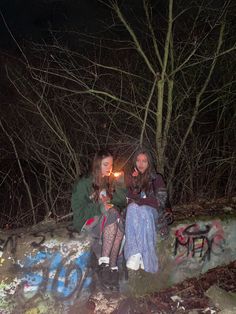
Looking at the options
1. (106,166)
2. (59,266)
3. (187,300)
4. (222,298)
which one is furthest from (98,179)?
(222,298)

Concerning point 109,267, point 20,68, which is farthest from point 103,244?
point 20,68

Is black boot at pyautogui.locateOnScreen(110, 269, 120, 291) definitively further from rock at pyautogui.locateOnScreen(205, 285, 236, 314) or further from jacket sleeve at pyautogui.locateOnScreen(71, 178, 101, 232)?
rock at pyautogui.locateOnScreen(205, 285, 236, 314)

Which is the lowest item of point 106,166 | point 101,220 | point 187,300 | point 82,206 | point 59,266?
point 187,300

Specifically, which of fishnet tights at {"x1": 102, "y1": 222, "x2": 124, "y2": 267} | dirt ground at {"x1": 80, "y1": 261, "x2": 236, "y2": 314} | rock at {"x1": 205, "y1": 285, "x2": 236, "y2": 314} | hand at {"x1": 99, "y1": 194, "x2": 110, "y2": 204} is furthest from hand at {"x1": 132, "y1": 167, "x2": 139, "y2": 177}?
rock at {"x1": 205, "y1": 285, "x2": 236, "y2": 314}

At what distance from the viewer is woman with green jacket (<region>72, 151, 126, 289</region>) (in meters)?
3.40

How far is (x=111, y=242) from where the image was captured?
3402 millimetres

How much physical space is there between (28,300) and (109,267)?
783mm

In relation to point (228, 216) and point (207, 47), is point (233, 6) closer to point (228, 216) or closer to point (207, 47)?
point (207, 47)

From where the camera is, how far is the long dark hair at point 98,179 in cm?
351

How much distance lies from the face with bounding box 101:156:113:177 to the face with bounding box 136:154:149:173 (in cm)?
39

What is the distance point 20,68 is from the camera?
8023 millimetres

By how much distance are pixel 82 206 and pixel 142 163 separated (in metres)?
0.82

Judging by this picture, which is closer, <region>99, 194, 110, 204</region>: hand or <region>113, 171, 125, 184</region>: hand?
<region>99, 194, 110, 204</region>: hand

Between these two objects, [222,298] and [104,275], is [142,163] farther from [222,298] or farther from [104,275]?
[222,298]
